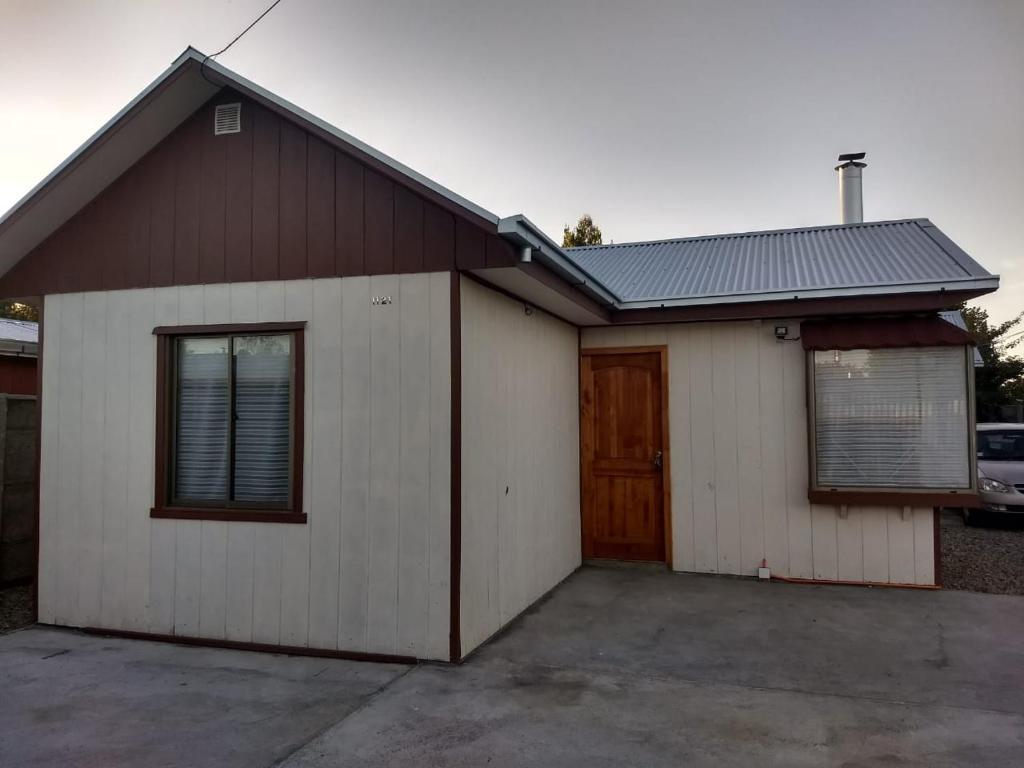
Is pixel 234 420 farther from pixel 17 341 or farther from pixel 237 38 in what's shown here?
pixel 17 341

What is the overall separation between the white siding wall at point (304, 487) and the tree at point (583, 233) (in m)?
16.9

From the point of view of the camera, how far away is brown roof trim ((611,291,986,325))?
6086 mm

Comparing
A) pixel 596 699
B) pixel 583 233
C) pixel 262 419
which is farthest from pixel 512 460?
pixel 583 233

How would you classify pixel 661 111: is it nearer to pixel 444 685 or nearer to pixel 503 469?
pixel 503 469

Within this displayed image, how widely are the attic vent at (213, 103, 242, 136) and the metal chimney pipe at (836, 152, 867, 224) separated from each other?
8587mm

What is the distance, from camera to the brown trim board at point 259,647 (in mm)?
4406

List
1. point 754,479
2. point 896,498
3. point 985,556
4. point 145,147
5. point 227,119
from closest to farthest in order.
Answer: point 227,119 < point 145,147 < point 896,498 < point 754,479 < point 985,556

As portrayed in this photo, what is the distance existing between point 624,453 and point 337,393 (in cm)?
361

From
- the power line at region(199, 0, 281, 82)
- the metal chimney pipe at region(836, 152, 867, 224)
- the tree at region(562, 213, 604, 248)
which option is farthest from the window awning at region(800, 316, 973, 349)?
the tree at region(562, 213, 604, 248)

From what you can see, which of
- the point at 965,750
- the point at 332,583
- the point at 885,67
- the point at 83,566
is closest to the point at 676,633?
the point at 965,750

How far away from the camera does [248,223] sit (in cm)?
490

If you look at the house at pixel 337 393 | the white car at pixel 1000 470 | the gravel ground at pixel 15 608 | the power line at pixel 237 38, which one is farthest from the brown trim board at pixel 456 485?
the white car at pixel 1000 470

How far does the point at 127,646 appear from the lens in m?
4.82

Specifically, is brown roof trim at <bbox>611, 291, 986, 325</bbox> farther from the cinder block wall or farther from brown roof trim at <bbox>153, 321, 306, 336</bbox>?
the cinder block wall
